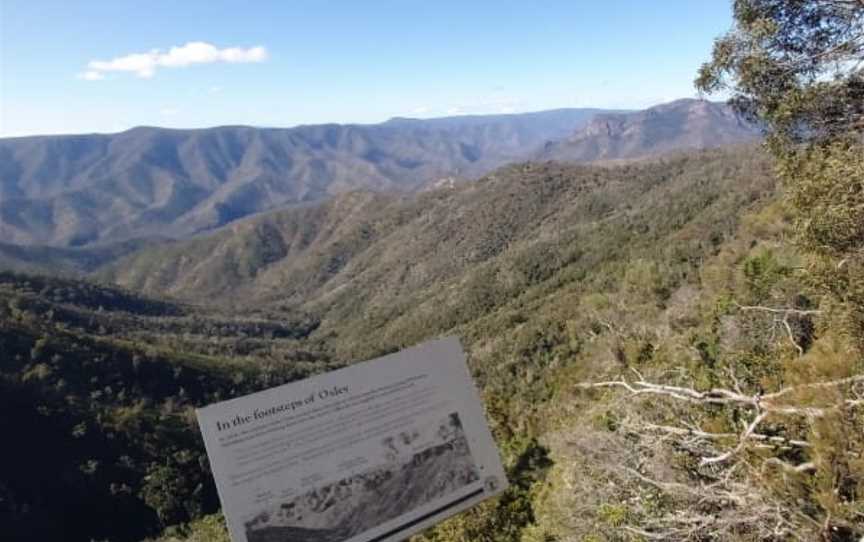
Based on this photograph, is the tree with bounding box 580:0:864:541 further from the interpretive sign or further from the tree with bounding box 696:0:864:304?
the interpretive sign

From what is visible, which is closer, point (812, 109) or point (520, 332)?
point (812, 109)

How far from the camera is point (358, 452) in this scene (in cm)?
602

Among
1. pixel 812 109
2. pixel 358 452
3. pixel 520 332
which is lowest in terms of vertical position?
pixel 520 332

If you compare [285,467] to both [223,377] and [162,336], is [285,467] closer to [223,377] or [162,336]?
[223,377]

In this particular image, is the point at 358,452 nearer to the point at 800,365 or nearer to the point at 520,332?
the point at 800,365

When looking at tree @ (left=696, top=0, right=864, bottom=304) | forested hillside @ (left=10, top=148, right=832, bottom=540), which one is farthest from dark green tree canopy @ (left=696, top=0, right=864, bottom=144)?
forested hillside @ (left=10, top=148, right=832, bottom=540)

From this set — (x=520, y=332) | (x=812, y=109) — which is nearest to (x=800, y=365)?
(x=812, y=109)

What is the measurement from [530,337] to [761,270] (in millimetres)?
51038

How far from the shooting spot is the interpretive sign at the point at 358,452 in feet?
17.9

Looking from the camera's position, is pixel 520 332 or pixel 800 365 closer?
pixel 800 365

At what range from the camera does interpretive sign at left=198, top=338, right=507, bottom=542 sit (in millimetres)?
5465

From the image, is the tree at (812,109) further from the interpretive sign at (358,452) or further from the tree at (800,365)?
the interpretive sign at (358,452)

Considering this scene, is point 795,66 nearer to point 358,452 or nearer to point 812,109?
point 812,109

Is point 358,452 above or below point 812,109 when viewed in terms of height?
below
